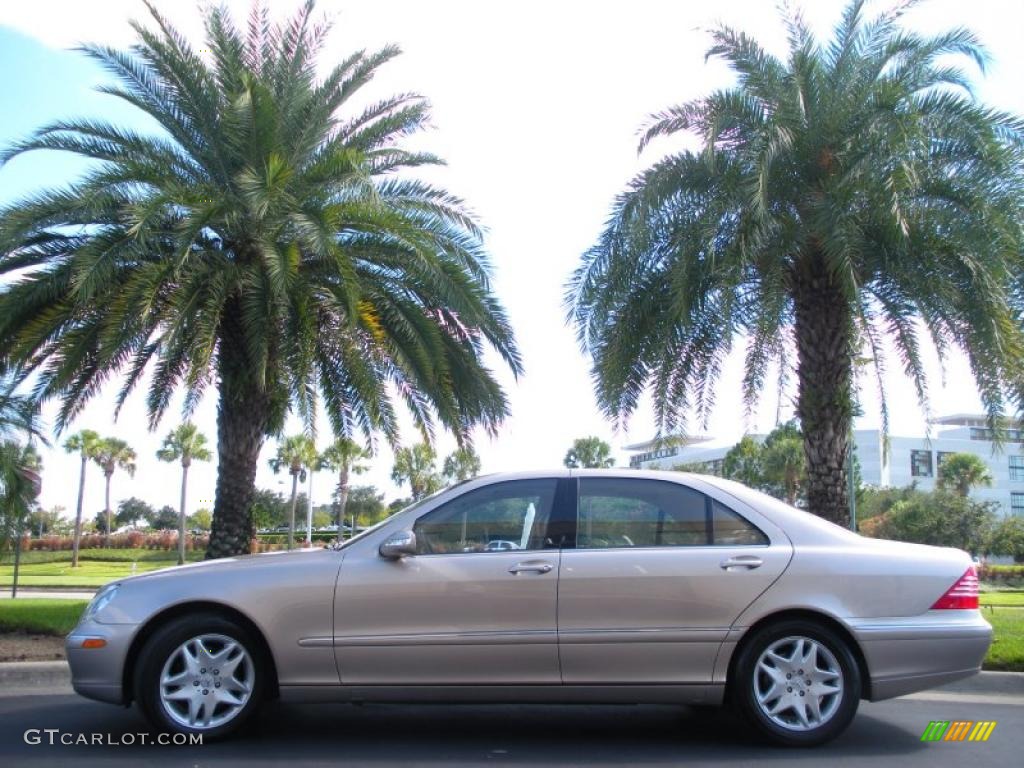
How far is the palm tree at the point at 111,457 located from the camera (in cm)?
6819

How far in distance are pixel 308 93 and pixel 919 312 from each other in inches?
311

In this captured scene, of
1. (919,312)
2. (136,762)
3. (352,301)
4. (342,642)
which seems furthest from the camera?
(919,312)

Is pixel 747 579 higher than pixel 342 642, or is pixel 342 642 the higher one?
pixel 747 579

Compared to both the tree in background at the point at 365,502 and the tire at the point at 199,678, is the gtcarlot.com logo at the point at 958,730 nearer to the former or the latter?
the tire at the point at 199,678

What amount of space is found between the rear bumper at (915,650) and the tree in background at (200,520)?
84617mm

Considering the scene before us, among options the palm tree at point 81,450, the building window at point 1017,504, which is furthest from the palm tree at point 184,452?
the building window at point 1017,504

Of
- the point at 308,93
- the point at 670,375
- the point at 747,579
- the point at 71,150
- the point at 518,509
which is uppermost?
the point at 308,93

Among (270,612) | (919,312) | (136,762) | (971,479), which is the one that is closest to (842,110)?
(919,312)

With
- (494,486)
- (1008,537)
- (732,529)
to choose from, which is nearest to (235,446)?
(494,486)

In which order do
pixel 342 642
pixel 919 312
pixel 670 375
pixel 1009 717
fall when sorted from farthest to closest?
pixel 670 375 → pixel 919 312 → pixel 1009 717 → pixel 342 642

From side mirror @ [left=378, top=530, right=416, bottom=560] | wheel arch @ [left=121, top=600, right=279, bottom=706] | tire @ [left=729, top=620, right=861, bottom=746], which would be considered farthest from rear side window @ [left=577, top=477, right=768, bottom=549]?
wheel arch @ [left=121, top=600, right=279, bottom=706]

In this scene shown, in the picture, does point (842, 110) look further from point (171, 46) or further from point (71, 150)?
point (71, 150)

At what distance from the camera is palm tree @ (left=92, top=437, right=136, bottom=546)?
68188mm

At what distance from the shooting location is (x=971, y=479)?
62.7 m
